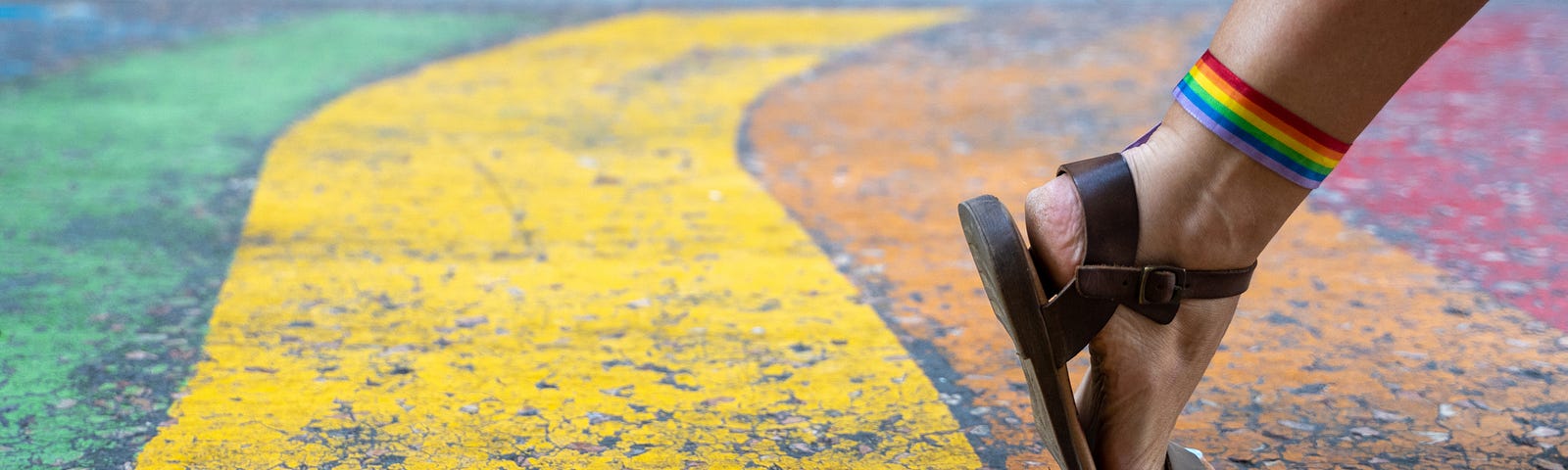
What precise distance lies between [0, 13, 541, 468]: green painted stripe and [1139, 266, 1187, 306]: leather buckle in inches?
54.2

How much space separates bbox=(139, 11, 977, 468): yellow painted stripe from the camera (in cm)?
186

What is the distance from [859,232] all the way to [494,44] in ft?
10.5

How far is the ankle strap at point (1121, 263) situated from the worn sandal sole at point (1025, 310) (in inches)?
2.6

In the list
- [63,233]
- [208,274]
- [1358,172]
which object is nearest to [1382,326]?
[1358,172]

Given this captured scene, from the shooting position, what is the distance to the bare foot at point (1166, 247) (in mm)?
1470

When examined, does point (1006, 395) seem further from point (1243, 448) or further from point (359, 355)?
point (359, 355)

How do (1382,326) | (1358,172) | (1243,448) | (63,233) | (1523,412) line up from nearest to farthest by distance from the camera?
1. (1243,448)
2. (1523,412)
3. (1382,326)
4. (63,233)
5. (1358,172)

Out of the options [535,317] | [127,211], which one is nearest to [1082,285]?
[535,317]

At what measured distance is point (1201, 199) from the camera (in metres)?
1.48

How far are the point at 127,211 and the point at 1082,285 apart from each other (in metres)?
2.53

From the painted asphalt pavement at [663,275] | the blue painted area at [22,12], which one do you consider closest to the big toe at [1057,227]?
the painted asphalt pavement at [663,275]

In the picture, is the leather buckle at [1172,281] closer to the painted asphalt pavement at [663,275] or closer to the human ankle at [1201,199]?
the human ankle at [1201,199]

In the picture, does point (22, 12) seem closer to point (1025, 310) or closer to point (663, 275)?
point (663, 275)

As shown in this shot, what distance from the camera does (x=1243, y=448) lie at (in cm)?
185
